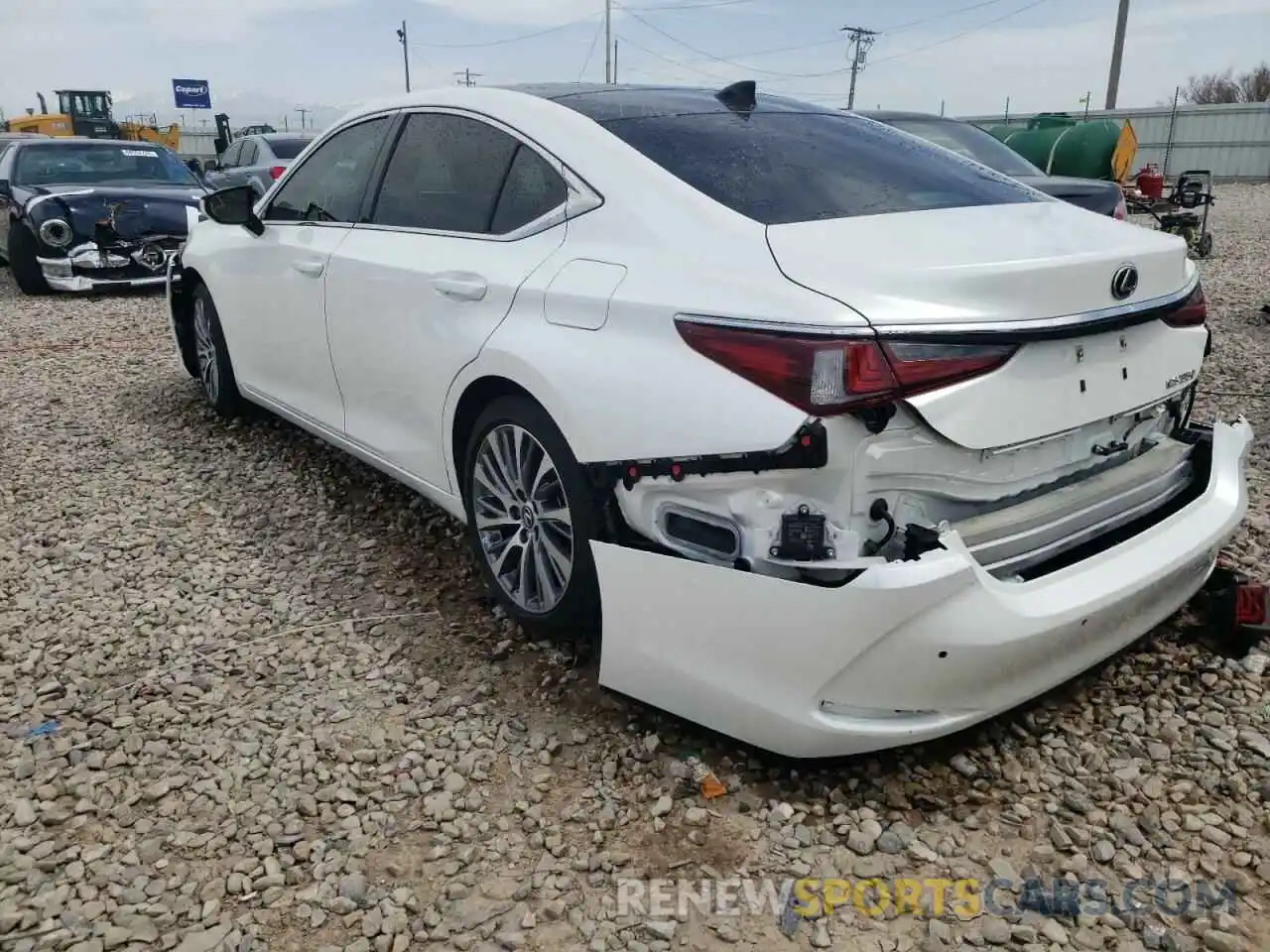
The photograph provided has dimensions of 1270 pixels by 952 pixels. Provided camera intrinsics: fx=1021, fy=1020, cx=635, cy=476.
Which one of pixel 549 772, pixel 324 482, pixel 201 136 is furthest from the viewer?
pixel 201 136

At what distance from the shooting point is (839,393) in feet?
6.69

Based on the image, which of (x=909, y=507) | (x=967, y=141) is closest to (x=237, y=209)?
(x=909, y=507)

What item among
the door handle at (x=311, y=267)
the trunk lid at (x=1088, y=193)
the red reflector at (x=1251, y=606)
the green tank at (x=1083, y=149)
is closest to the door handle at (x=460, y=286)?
the door handle at (x=311, y=267)

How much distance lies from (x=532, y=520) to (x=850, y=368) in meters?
1.14

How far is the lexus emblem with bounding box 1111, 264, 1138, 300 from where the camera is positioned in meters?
2.33

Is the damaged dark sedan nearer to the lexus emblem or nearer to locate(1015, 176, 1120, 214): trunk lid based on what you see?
locate(1015, 176, 1120, 214): trunk lid

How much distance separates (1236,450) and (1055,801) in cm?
117

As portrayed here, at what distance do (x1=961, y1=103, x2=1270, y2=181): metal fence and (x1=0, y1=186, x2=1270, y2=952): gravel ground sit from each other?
28854 mm

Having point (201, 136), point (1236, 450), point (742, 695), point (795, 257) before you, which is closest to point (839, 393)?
point (795, 257)

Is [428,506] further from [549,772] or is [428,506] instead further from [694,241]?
[694,241]

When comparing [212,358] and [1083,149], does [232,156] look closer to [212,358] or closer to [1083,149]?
[212,358]

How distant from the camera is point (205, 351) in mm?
5223

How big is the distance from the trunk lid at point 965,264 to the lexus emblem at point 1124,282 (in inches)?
0.6

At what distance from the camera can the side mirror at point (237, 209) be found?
4.22 meters
